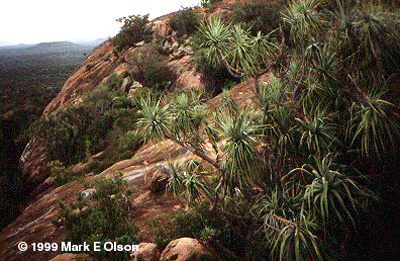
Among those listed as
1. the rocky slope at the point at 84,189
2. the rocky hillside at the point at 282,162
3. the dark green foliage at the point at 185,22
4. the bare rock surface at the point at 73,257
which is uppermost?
the dark green foliage at the point at 185,22

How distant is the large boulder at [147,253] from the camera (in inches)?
178

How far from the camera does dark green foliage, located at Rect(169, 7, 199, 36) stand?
22562 mm

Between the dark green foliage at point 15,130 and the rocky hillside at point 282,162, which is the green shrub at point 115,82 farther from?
the rocky hillside at point 282,162

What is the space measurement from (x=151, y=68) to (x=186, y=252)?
1760 cm

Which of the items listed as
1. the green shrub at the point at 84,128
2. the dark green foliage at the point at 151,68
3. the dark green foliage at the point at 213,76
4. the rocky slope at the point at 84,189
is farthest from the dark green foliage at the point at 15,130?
the dark green foliage at the point at 213,76

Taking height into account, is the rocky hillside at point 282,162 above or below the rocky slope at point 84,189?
above

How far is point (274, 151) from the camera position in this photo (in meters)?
4.87

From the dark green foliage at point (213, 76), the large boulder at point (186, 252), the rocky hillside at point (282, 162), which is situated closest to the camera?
the rocky hillside at point (282, 162)

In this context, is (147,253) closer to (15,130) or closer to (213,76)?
(213,76)

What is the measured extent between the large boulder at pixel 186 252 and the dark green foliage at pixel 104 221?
33.0 inches

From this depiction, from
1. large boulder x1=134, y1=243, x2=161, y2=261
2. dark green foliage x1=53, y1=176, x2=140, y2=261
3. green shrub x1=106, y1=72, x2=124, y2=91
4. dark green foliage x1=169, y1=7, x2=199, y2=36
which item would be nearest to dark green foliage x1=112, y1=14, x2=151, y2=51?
dark green foliage x1=169, y1=7, x2=199, y2=36

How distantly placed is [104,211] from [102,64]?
2367cm

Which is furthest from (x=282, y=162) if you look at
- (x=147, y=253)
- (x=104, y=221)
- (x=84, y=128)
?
(x=84, y=128)

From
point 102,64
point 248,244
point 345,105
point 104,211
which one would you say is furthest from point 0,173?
point 345,105
